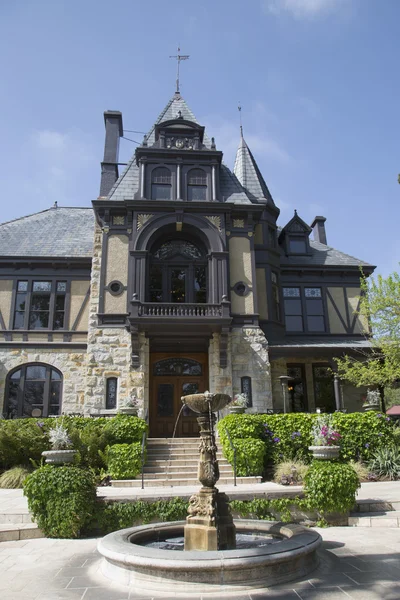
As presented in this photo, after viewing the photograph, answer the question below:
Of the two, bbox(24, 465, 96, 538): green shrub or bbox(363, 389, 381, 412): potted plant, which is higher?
bbox(363, 389, 381, 412): potted plant

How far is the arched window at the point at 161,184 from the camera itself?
65.2 feet

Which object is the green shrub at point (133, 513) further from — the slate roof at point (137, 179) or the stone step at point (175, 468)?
the slate roof at point (137, 179)

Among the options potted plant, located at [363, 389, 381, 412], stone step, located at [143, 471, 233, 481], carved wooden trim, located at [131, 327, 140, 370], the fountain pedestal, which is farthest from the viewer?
carved wooden trim, located at [131, 327, 140, 370]

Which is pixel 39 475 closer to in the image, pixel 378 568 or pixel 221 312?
pixel 378 568

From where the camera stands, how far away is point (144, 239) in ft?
62.1

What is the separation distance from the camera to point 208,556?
5664mm

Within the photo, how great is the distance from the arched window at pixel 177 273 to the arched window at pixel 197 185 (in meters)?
2.13

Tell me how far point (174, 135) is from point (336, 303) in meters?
11.2

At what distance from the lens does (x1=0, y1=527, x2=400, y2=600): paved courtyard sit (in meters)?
5.34

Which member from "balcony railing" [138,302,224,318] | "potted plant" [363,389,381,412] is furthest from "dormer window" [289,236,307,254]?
"potted plant" [363,389,381,412]

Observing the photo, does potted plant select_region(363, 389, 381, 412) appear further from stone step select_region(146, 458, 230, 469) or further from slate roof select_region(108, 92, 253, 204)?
slate roof select_region(108, 92, 253, 204)

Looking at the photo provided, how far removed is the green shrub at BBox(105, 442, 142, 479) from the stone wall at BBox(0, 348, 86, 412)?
671 centimetres

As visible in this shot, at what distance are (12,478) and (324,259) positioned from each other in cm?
1734

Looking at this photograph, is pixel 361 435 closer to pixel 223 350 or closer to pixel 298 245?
pixel 223 350
